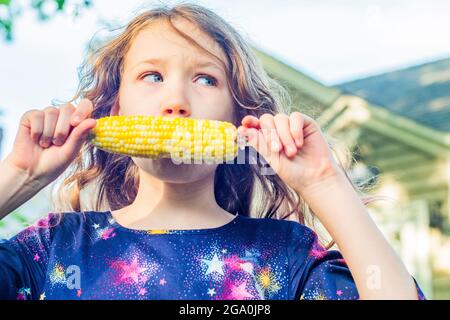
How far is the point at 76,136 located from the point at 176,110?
0.72ft

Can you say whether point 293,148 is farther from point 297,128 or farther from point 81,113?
point 81,113

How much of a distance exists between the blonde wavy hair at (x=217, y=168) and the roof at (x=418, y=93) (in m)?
3.75

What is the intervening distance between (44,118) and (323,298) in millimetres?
649

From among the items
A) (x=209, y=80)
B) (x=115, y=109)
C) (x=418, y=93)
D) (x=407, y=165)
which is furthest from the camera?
(x=418, y=93)

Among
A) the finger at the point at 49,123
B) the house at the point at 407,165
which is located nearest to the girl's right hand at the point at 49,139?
the finger at the point at 49,123

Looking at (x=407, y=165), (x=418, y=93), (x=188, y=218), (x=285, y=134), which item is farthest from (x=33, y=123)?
(x=418, y=93)

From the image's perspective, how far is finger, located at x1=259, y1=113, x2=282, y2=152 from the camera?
1.41 metres

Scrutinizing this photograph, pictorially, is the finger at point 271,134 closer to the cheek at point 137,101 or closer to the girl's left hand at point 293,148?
the girl's left hand at point 293,148

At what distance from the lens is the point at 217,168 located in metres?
1.80

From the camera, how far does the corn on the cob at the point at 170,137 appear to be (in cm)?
143

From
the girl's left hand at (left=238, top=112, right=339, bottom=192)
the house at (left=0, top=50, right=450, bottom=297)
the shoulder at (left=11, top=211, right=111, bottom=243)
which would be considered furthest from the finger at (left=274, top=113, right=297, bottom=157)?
the house at (left=0, top=50, right=450, bottom=297)

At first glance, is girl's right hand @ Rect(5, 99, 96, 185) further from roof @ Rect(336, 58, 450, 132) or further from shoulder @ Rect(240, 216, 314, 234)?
roof @ Rect(336, 58, 450, 132)
